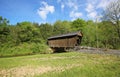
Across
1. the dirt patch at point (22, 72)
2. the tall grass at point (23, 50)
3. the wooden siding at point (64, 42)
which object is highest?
the wooden siding at point (64, 42)

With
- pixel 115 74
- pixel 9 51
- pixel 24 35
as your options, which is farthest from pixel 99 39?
pixel 115 74

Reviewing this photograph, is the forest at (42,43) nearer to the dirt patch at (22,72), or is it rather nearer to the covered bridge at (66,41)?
the covered bridge at (66,41)

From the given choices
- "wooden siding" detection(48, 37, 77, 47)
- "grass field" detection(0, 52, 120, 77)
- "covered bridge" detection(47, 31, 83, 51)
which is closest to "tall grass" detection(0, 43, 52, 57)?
"wooden siding" detection(48, 37, 77, 47)

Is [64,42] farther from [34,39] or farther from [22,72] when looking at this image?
[22,72]

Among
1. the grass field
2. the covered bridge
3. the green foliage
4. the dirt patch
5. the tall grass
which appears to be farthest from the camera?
the green foliage

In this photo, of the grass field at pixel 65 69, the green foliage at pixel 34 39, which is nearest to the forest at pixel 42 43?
the green foliage at pixel 34 39

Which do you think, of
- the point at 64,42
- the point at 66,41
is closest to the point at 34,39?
the point at 64,42

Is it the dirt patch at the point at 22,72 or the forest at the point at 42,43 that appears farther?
the forest at the point at 42,43

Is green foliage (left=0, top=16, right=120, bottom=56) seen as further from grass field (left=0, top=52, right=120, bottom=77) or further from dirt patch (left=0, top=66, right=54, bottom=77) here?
dirt patch (left=0, top=66, right=54, bottom=77)

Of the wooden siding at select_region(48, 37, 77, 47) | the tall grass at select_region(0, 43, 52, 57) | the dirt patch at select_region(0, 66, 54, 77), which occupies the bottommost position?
the dirt patch at select_region(0, 66, 54, 77)

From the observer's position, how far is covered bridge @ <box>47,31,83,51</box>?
3612cm

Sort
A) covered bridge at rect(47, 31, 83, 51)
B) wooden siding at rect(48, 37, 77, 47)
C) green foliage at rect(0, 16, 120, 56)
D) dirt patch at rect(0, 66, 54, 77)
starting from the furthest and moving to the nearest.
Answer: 1. green foliage at rect(0, 16, 120, 56)
2. wooden siding at rect(48, 37, 77, 47)
3. covered bridge at rect(47, 31, 83, 51)
4. dirt patch at rect(0, 66, 54, 77)

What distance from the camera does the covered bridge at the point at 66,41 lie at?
119 feet

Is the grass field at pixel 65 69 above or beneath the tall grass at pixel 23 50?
beneath
